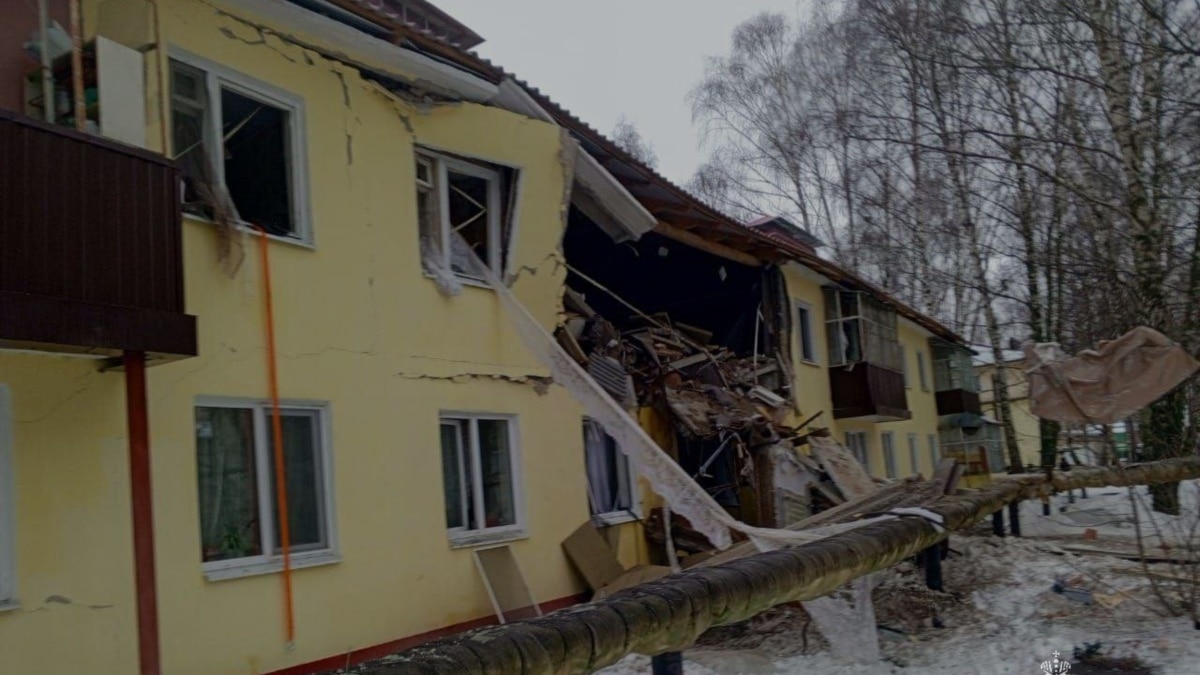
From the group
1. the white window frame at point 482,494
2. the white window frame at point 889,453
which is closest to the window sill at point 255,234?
the white window frame at point 482,494

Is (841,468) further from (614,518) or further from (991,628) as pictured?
(991,628)

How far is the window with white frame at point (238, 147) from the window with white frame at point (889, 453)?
17167 mm

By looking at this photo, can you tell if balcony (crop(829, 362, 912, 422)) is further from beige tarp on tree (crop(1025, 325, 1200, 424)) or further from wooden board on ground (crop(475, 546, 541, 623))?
wooden board on ground (crop(475, 546, 541, 623))

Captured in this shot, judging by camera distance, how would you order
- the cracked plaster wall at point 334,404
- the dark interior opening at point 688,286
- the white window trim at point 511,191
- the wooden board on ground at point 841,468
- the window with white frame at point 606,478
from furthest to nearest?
the dark interior opening at point 688,286
the wooden board on ground at point 841,468
the window with white frame at point 606,478
the white window trim at point 511,191
the cracked plaster wall at point 334,404

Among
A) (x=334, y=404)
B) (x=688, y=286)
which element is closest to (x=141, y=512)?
(x=334, y=404)

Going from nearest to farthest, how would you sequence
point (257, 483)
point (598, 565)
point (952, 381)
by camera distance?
point (257, 483), point (598, 565), point (952, 381)

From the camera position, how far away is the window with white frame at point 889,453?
73.6 feet

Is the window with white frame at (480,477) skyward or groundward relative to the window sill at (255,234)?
groundward

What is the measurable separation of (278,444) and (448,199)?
11.8ft

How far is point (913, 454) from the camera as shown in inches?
983

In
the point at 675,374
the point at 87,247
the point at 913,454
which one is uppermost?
the point at 87,247

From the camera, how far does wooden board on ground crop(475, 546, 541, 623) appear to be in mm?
9008

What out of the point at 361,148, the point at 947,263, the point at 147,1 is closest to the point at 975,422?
the point at 947,263

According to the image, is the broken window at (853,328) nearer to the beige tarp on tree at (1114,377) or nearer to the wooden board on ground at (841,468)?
the wooden board on ground at (841,468)
